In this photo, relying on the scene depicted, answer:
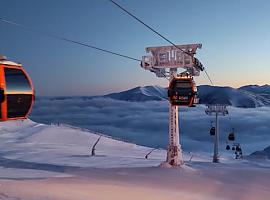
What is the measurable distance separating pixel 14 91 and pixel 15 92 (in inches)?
1.5

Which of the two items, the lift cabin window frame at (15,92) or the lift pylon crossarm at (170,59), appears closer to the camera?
the lift cabin window frame at (15,92)

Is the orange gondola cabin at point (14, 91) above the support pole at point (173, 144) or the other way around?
above

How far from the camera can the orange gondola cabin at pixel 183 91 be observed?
53.9 ft

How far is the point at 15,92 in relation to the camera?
32.2ft

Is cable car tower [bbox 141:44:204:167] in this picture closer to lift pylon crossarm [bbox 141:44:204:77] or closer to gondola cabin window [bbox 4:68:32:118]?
lift pylon crossarm [bbox 141:44:204:77]

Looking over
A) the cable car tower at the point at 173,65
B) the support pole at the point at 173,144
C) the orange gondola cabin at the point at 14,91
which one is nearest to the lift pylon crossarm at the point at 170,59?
the cable car tower at the point at 173,65

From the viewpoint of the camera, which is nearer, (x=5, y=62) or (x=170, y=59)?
(x=5, y=62)

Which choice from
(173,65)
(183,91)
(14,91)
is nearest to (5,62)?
(14,91)

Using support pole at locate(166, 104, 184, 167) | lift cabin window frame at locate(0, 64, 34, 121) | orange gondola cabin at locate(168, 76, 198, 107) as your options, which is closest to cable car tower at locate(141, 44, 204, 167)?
support pole at locate(166, 104, 184, 167)

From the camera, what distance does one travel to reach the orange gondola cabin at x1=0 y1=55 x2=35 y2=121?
954 centimetres

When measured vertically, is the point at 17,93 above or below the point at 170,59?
below

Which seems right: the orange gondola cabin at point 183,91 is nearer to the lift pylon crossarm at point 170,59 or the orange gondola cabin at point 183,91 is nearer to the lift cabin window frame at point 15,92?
the lift pylon crossarm at point 170,59

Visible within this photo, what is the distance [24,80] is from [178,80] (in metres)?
8.02

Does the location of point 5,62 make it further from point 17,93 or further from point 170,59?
point 170,59
